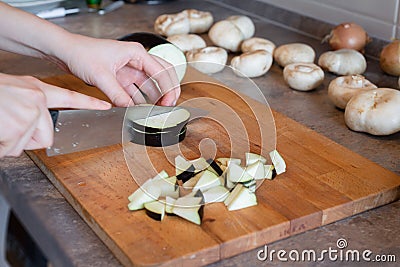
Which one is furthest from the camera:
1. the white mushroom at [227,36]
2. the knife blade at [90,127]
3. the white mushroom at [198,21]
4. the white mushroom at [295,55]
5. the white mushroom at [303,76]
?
the white mushroom at [198,21]

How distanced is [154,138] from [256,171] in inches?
8.3

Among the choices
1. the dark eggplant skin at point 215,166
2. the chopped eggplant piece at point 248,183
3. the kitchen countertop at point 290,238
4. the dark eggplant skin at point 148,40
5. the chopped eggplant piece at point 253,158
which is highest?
the dark eggplant skin at point 148,40

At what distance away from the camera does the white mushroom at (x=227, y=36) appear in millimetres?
1630

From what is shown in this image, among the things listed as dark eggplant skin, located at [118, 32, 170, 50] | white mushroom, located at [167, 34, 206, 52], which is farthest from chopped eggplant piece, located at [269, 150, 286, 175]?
white mushroom, located at [167, 34, 206, 52]

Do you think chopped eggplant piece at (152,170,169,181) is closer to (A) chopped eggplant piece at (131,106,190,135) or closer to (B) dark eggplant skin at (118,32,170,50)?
(A) chopped eggplant piece at (131,106,190,135)

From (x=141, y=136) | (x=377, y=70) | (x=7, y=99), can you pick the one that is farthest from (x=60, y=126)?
(x=377, y=70)

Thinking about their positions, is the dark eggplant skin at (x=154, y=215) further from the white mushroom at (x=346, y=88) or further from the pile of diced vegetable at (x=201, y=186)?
the white mushroom at (x=346, y=88)

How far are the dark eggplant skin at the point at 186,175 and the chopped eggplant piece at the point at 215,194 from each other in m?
0.06

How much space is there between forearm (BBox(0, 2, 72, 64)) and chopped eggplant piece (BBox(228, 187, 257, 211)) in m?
0.46

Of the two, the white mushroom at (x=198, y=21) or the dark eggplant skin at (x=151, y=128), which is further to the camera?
the white mushroom at (x=198, y=21)

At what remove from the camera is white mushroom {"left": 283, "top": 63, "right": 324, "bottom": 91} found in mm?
1402

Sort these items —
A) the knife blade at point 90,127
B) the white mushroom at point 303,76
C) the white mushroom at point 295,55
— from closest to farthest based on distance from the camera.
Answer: the knife blade at point 90,127
the white mushroom at point 303,76
the white mushroom at point 295,55

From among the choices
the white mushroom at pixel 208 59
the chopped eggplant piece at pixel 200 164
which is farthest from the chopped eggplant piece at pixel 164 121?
the white mushroom at pixel 208 59

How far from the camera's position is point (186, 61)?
1.48 m
